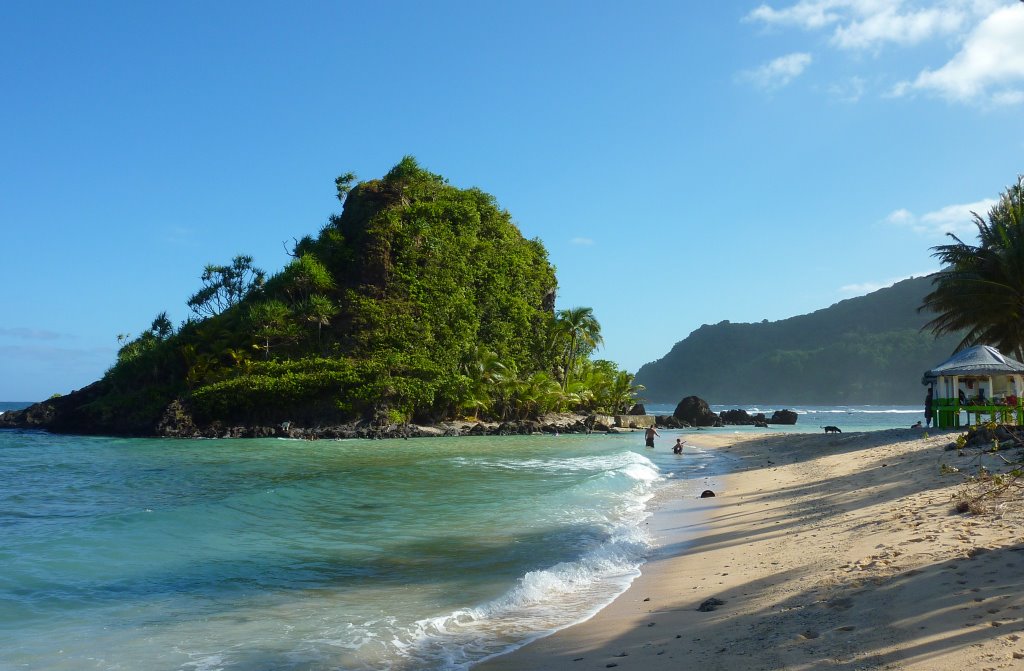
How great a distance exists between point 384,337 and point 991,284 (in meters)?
38.6

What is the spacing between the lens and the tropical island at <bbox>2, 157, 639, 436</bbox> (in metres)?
48.9

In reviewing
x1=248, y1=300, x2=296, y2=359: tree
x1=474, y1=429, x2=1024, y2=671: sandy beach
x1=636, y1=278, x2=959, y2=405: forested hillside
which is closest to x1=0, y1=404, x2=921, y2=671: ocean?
x1=474, y1=429, x2=1024, y2=671: sandy beach

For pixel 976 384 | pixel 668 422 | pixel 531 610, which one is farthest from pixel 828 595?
pixel 668 422

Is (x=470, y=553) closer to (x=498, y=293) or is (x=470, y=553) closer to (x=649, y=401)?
(x=498, y=293)

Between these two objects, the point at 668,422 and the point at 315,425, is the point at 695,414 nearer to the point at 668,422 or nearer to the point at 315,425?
the point at 668,422

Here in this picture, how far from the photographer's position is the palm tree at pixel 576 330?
63.1m

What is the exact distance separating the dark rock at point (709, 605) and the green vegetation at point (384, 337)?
4297 centimetres

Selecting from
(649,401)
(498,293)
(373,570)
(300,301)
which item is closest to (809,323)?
(649,401)

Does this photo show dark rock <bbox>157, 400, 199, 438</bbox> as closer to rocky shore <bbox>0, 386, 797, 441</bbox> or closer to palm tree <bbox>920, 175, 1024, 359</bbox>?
rocky shore <bbox>0, 386, 797, 441</bbox>

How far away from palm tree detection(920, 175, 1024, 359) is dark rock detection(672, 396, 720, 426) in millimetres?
33762

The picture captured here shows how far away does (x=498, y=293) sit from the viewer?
61125 millimetres

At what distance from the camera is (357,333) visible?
2096 inches

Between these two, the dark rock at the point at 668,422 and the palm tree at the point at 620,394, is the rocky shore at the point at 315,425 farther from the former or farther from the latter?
the palm tree at the point at 620,394

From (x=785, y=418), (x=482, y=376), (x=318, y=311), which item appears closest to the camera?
(x=318, y=311)
